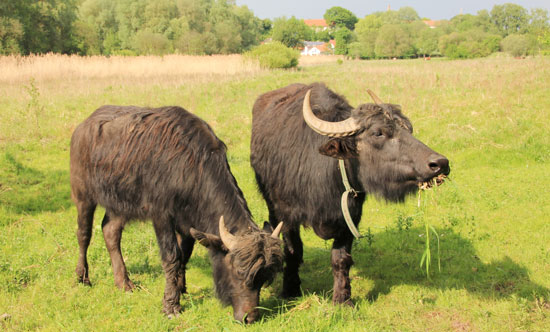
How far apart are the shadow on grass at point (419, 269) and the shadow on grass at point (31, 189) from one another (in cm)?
520

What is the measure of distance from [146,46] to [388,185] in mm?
41643

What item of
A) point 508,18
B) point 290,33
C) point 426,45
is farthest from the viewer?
point 426,45

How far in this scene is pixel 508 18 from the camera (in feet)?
204

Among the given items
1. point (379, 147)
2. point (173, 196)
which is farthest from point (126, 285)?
point (379, 147)

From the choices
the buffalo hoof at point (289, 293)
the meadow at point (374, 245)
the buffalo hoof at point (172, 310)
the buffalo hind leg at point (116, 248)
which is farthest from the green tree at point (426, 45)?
the buffalo hoof at point (172, 310)

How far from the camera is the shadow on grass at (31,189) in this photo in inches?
318

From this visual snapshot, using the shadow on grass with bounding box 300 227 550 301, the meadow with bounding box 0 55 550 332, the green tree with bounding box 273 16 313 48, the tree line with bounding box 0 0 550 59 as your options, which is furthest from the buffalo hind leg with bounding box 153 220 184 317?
the green tree with bounding box 273 16 313 48

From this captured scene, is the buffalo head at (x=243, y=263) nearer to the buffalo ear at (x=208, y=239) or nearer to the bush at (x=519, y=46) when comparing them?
the buffalo ear at (x=208, y=239)

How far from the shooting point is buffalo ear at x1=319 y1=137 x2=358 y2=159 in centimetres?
395

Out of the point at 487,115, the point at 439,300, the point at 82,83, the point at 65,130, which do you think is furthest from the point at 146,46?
the point at 439,300

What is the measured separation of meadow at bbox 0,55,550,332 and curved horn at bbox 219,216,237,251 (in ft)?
2.40

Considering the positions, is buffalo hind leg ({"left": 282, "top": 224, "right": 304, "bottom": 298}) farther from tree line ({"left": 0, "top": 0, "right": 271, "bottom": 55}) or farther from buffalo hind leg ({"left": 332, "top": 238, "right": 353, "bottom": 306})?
tree line ({"left": 0, "top": 0, "right": 271, "bottom": 55})

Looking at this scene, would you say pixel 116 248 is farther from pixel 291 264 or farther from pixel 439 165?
pixel 439 165

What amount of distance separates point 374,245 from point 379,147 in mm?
3029
